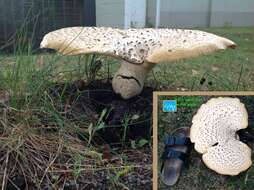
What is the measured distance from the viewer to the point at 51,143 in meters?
1.62

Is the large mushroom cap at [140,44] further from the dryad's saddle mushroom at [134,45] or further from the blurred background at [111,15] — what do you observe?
the blurred background at [111,15]

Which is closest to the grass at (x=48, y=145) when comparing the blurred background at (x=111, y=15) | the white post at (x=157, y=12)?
the blurred background at (x=111, y=15)

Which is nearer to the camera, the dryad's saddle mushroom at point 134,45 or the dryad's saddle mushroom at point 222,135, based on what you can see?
the dryad's saddle mushroom at point 222,135

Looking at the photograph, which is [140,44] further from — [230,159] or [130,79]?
[230,159]

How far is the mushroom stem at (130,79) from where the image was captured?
73.0 inches

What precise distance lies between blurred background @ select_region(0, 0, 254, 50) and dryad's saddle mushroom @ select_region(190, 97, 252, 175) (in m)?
0.88

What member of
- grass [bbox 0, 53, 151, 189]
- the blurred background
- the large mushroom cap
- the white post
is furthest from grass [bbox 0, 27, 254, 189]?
the white post

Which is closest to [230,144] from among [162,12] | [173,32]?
[173,32]

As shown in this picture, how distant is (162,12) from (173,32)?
6.98 meters

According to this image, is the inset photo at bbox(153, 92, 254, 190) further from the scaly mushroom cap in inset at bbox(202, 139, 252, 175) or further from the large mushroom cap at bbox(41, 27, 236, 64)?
the large mushroom cap at bbox(41, 27, 236, 64)

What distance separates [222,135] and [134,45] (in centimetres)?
51

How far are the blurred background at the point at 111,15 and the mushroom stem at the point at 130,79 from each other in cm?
43

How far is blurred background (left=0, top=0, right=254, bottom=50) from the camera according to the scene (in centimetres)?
440

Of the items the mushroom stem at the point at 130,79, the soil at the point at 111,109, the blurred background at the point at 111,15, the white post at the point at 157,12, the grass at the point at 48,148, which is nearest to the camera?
the grass at the point at 48,148
